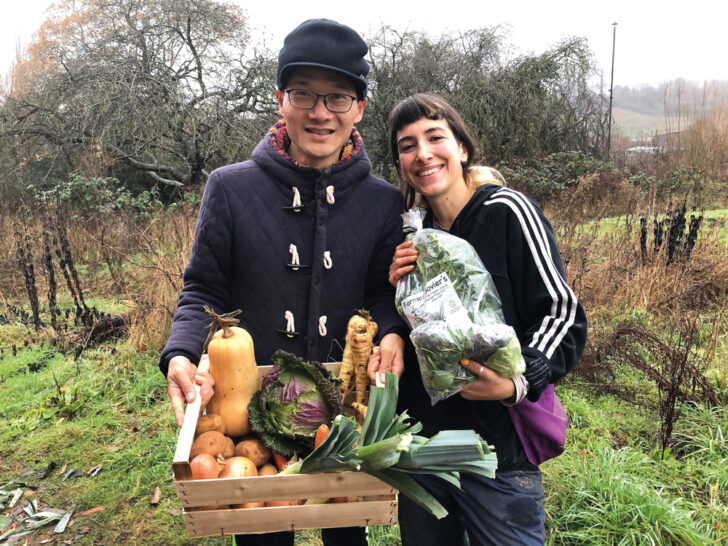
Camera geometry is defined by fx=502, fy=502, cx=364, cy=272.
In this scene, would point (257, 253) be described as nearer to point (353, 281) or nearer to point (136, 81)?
point (353, 281)

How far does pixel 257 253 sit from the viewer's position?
6.32 feet

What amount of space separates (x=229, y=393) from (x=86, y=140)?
1186 cm

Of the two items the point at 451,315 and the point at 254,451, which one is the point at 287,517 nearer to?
the point at 254,451

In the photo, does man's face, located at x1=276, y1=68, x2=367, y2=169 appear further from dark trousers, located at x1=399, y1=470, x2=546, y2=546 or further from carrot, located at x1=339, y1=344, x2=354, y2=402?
dark trousers, located at x1=399, y1=470, x2=546, y2=546

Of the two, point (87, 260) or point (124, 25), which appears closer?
point (87, 260)

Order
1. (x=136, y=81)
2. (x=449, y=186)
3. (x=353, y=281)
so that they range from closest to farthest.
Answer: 1. (x=449, y=186)
2. (x=353, y=281)
3. (x=136, y=81)

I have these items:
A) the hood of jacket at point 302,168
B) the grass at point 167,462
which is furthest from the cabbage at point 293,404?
the grass at point 167,462

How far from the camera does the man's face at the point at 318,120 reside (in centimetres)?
181

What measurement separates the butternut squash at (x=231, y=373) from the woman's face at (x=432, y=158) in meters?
0.82

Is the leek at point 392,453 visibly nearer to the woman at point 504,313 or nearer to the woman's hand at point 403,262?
the woman at point 504,313

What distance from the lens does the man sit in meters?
1.85

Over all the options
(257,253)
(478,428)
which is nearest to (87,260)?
(257,253)

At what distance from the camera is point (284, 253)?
1.94 meters

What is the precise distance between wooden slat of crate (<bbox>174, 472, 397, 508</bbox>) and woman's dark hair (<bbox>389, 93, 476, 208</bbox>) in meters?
1.20
